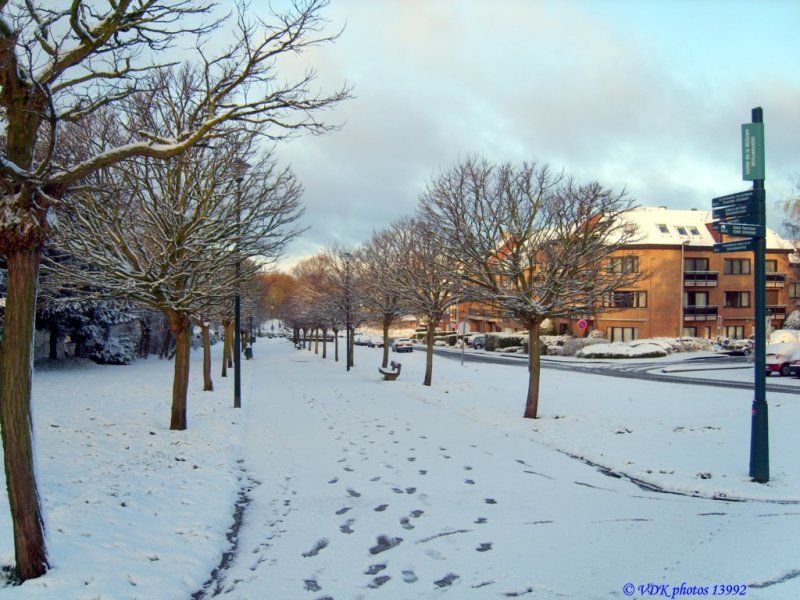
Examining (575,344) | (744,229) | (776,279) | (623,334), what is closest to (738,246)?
(744,229)

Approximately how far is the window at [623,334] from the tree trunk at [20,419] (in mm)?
47629

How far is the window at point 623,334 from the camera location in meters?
47.2

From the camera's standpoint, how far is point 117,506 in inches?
247

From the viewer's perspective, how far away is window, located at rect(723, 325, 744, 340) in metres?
49.3

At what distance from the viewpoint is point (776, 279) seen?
163 feet

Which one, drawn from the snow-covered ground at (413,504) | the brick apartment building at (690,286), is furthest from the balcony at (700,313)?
the snow-covered ground at (413,504)

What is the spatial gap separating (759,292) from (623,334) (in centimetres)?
4249

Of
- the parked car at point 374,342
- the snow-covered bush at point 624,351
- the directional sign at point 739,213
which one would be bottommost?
the parked car at point 374,342

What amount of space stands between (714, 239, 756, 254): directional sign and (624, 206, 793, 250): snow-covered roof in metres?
40.2

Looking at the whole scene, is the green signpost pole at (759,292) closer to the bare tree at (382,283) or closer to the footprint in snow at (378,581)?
the footprint in snow at (378,581)

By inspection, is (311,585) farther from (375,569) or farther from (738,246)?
(738,246)

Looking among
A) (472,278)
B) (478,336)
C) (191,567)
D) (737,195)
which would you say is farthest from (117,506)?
(478,336)

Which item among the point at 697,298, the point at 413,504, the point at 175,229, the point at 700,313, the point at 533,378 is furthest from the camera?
the point at 697,298

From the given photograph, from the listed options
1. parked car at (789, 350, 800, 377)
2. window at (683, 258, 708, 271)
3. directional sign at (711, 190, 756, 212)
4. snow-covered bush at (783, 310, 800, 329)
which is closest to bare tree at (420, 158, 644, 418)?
directional sign at (711, 190, 756, 212)
